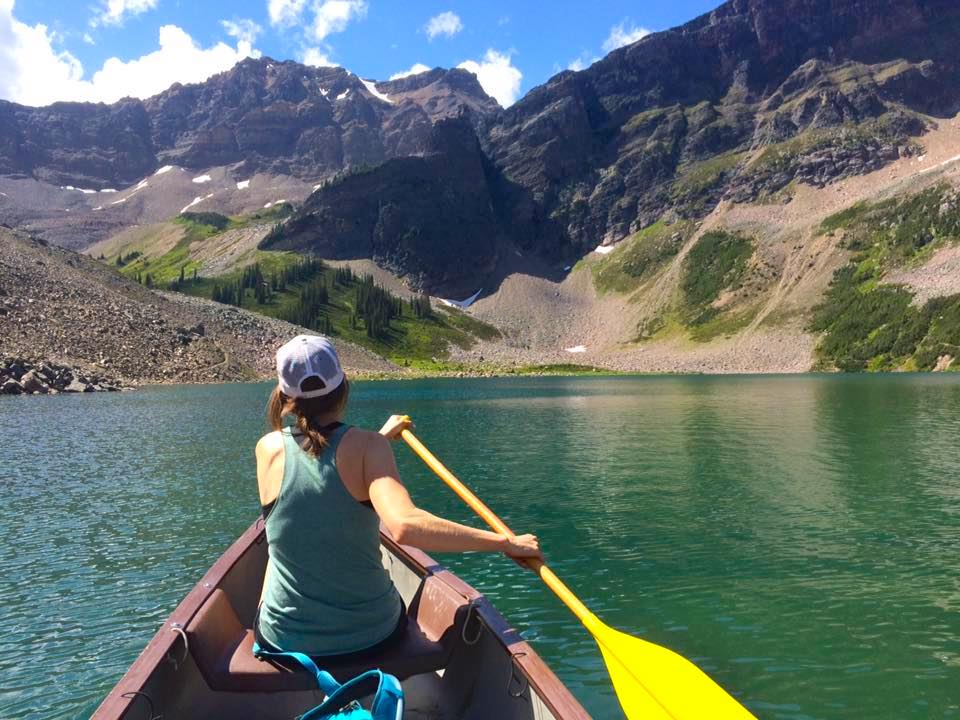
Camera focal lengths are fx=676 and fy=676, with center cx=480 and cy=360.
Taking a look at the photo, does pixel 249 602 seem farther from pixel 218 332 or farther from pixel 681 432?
pixel 218 332

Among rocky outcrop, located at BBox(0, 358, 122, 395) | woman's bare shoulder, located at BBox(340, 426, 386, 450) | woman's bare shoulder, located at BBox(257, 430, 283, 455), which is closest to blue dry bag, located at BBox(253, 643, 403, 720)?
woman's bare shoulder, located at BBox(340, 426, 386, 450)

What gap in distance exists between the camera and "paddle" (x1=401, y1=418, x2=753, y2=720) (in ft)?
23.9

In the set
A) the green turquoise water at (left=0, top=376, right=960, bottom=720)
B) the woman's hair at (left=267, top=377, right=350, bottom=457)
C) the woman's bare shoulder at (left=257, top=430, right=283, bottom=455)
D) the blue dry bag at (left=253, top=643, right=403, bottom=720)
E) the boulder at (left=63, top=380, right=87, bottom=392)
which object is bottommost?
the green turquoise water at (left=0, top=376, right=960, bottom=720)

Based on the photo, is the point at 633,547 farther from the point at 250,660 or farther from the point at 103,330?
the point at 103,330

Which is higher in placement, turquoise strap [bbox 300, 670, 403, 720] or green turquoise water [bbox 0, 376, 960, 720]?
turquoise strap [bbox 300, 670, 403, 720]

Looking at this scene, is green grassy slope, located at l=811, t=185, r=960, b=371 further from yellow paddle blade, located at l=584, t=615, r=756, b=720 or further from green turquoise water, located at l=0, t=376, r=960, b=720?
yellow paddle blade, located at l=584, t=615, r=756, b=720

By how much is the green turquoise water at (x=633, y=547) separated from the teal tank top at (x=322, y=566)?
20.7 ft

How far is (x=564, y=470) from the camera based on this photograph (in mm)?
33344

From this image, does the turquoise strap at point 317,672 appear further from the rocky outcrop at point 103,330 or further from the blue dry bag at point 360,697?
the rocky outcrop at point 103,330

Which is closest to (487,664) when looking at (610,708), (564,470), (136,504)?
(610,708)

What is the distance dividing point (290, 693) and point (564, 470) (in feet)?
87.6

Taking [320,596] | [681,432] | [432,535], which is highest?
[432,535]

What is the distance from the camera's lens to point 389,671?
678cm

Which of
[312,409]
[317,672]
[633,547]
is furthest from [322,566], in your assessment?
[633,547]
